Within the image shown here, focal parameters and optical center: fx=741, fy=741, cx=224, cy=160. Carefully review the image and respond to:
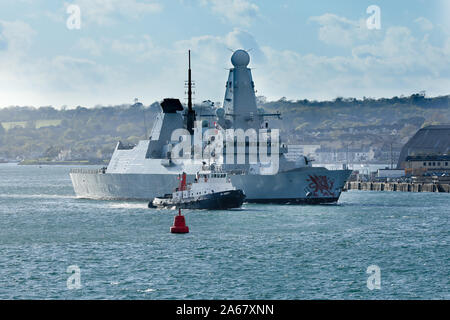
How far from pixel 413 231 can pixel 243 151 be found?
19802 millimetres

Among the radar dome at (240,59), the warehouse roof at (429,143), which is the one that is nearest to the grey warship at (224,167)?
the radar dome at (240,59)

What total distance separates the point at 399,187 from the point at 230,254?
6030 cm

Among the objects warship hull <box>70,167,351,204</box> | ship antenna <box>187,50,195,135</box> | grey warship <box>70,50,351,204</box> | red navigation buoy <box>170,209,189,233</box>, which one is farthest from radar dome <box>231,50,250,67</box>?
red navigation buoy <box>170,209,189,233</box>

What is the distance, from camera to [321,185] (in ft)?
186

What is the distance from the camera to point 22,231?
141 ft

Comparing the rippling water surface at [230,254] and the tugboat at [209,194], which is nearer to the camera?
the rippling water surface at [230,254]

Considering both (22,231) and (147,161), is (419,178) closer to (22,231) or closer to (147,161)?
(147,161)

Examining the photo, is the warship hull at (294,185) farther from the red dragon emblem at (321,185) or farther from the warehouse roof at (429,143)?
the warehouse roof at (429,143)

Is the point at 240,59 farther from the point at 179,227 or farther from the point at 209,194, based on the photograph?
the point at 179,227

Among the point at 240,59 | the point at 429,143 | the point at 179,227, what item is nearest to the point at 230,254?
the point at 179,227

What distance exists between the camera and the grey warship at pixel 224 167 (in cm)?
5594

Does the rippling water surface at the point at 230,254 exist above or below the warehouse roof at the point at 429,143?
below

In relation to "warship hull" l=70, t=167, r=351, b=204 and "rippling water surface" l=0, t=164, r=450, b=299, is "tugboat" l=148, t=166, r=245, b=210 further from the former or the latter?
"warship hull" l=70, t=167, r=351, b=204
